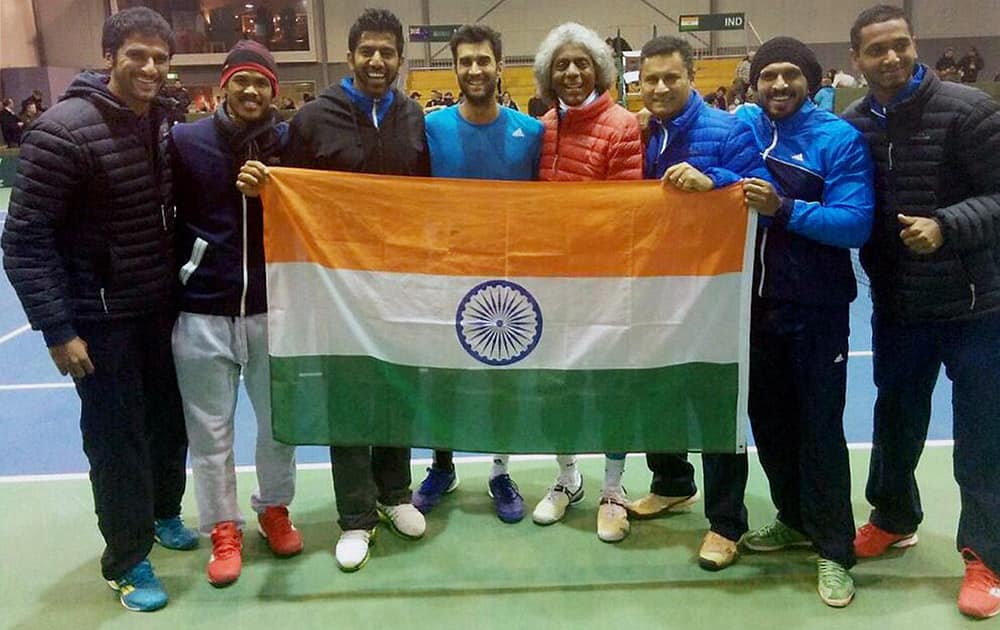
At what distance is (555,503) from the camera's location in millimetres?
3494

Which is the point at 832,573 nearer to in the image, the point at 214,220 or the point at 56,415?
the point at 214,220

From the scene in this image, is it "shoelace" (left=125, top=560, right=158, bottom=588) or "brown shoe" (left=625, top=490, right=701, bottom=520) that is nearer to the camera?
"shoelace" (left=125, top=560, right=158, bottom=588)

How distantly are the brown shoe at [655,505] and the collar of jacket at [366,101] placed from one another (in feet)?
6.21

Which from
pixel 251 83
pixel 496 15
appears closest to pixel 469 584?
pixel 251 83

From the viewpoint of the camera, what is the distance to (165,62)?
2736 millimetres

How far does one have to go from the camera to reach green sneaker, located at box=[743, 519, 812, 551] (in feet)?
10.3

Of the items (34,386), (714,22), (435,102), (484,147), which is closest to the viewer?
(484,147)

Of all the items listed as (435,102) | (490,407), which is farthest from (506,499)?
(435,102)

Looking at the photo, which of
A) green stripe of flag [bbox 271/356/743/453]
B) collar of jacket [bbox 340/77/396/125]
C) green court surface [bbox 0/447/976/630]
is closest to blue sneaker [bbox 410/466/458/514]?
green court surface [bbox 0/447/976/630]

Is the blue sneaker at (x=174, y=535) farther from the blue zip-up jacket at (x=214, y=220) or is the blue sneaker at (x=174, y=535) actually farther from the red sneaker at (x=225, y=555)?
the blue zip-up jacket at (x=214, y=220)

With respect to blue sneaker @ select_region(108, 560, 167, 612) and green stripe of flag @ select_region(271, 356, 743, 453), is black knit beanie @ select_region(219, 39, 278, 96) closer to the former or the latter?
green stripe of flag @ select_region(271, 356, 743, 453)

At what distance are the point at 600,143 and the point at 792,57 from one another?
73 centimetres

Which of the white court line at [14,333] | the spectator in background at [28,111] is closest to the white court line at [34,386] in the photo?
the white court line at [14,333]

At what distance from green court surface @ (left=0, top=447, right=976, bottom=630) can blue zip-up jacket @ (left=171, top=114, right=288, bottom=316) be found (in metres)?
1.04
